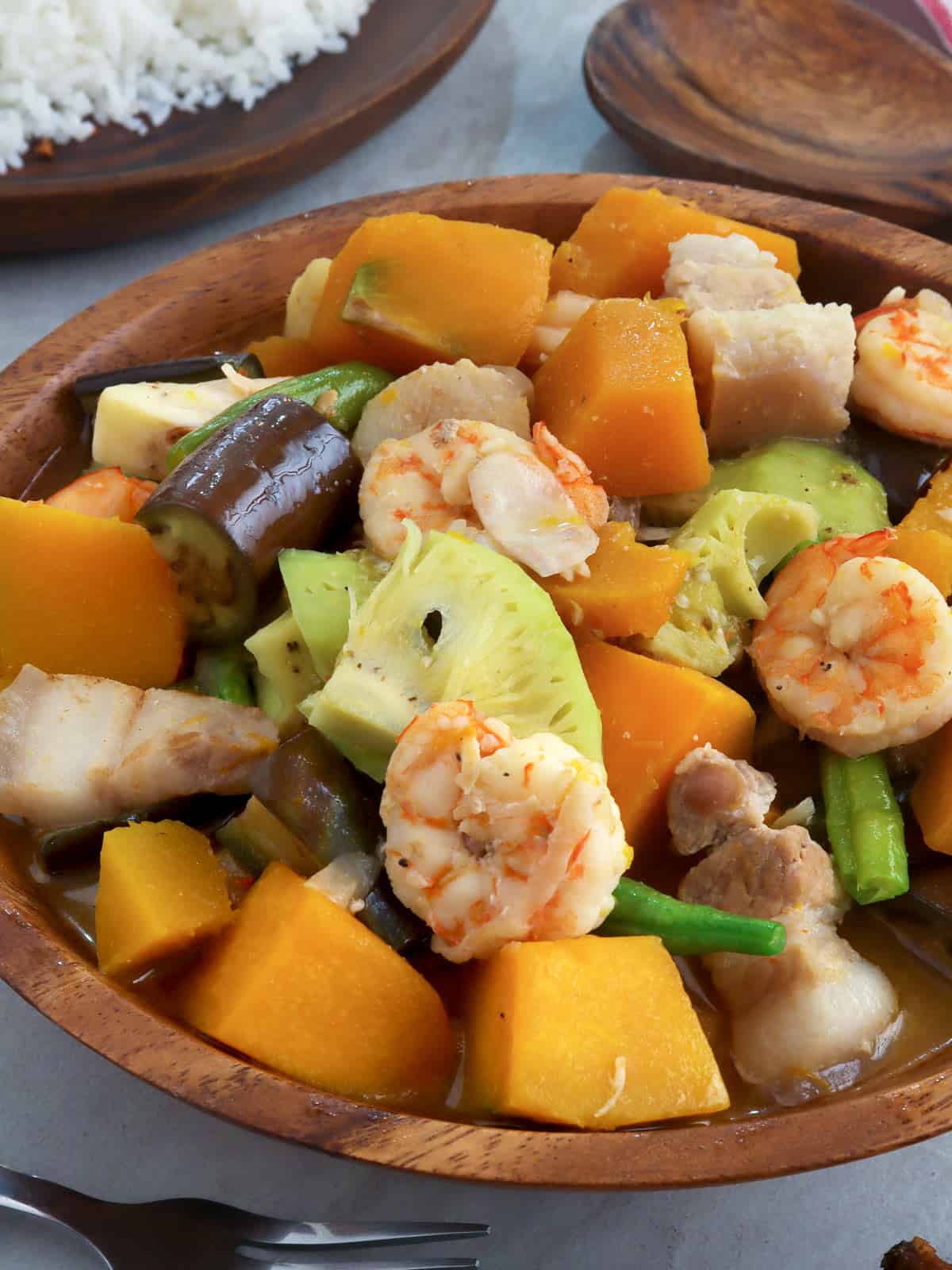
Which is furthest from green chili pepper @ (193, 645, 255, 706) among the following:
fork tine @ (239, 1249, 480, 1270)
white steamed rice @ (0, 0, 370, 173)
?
white steamed rice @ (0, 0, 370, 173)

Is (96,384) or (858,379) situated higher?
(858,379)

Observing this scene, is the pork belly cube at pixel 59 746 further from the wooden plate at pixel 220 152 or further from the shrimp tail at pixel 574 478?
the wooden plate at pixel 220 152

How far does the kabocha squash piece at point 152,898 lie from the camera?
1.44 metres

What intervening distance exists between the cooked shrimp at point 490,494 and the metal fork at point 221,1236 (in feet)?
2.59

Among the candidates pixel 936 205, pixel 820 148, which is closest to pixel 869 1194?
pixel 936 205

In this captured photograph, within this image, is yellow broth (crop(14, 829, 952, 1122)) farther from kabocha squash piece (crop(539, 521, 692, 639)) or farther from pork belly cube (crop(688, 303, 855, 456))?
pork belly cube (crop(688, 303, 855, 456))

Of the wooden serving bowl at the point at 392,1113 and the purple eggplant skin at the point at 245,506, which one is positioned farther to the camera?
the purple eggplant skin at the point at 245,506

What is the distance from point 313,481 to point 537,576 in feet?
1.12

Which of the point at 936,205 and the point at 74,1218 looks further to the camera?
the point at 936,205

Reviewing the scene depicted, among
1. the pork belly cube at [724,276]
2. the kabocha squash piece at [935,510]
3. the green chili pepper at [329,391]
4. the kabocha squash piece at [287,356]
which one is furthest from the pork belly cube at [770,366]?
the kabocha squash piece at [287,356]

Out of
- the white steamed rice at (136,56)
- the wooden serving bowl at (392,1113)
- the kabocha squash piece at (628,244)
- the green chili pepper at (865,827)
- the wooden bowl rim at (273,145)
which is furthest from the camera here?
the white steamed rice at (136,56)

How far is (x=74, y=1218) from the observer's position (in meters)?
1.47

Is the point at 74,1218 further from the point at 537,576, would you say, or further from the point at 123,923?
the point at 537,576

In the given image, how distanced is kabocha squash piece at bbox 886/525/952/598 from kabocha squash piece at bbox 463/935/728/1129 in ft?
2.20
